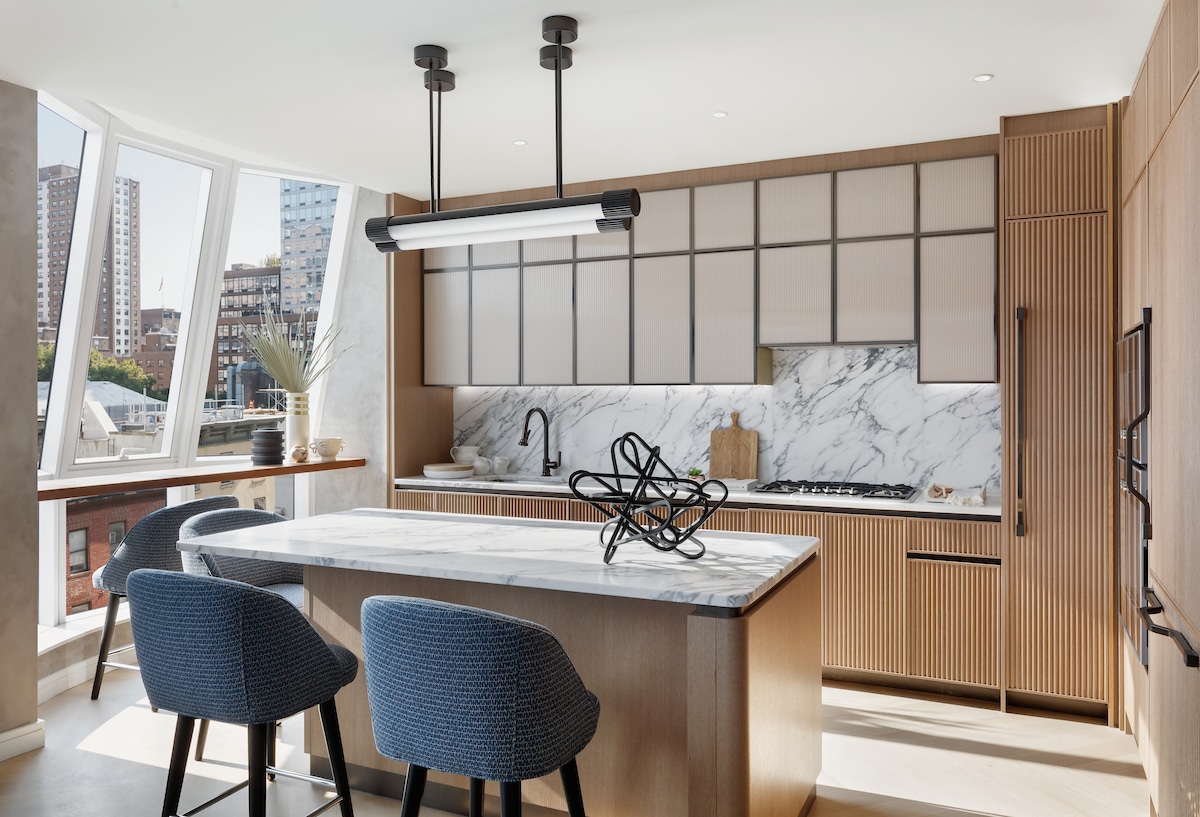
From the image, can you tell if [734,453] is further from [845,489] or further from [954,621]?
Result: [954,621]

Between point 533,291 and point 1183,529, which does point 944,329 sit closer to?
point 1183,529

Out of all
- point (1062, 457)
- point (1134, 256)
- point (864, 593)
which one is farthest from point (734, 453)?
point (1134, 256)

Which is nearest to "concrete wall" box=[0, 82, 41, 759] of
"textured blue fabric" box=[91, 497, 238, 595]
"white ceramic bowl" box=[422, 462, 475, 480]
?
"textured blue fabric" box=[91, 497, 238, 595]

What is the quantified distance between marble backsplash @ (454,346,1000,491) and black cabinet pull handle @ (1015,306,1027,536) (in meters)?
0.52

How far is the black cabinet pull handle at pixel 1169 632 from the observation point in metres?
2.09

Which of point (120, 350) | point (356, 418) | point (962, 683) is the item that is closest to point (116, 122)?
point (120, 350)

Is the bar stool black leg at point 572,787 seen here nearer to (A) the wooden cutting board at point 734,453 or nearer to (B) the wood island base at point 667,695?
(B) the wood island base at point 667,695

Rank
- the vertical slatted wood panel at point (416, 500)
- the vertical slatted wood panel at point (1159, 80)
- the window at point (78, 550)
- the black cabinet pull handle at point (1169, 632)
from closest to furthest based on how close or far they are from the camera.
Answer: the black cabinet pull handle at point (1169, 632)
the vertical slatted wood panel at point (1159, 80)
the window at point (78, 550)
the vertical slatted wood panel at point (416, 500)

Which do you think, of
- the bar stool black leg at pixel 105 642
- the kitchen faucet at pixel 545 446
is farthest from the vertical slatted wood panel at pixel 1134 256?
the bar stool black leg at pixel 105 642

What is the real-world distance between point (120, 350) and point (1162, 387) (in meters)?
4.59

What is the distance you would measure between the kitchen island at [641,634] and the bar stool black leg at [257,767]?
48 centimetres

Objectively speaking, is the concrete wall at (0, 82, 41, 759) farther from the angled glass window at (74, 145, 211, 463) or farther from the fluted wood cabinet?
the fluted wood cabinet

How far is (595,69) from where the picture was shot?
323 centimetres

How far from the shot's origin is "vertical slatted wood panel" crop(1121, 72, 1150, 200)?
9.98 feet
